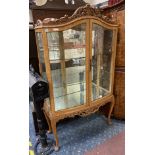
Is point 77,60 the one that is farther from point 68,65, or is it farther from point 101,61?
point 101,61

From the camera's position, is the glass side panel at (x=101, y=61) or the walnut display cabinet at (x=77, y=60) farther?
the glass side panel at (x=101, y=61)

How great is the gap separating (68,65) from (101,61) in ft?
1.49

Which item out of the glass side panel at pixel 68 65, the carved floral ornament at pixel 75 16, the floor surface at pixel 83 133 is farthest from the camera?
the floor surface at pixel 83 133

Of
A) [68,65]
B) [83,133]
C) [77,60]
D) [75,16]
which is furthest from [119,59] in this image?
[83,133]

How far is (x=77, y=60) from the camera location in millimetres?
1835

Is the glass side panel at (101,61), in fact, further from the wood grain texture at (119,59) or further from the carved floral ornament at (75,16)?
the carved floral ornament at (75,16)

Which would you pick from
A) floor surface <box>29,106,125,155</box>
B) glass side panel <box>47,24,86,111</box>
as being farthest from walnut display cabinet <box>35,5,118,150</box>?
floor surface <box>29,106,125,155</box>

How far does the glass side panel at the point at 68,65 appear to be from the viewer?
1640mm

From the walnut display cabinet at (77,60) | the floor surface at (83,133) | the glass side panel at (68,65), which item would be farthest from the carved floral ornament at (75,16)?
the floor surface at (83,133)

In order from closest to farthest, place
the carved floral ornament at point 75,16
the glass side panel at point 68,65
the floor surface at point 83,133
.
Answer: the carved floral ornament at point 75,16
the glass side panel at point 68,65
the floor surface at point 83,133

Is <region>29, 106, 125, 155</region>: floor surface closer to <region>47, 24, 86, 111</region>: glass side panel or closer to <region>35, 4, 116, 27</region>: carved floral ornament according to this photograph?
<region>47, 24, 86, 111</region>: glass side panel

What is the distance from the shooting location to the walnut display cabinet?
A: 5.03 ft
